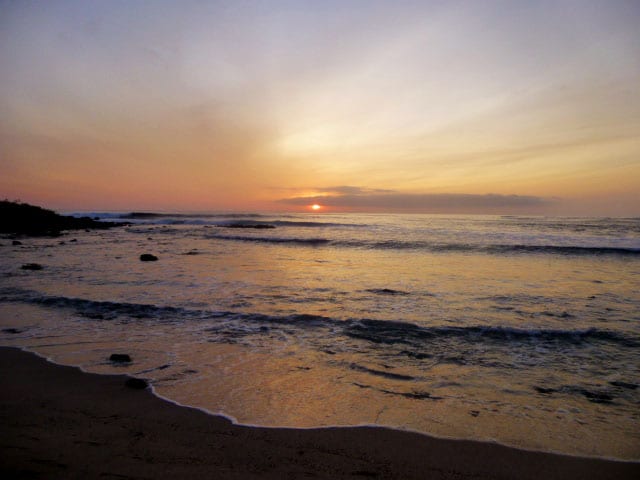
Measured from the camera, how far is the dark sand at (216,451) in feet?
9.84

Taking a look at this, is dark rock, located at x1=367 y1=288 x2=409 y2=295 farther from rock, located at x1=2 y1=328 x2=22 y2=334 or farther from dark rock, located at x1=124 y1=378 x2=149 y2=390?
rock, located at x1=2 y1=328 x2=22 y2=334

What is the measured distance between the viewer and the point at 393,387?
15.6ft

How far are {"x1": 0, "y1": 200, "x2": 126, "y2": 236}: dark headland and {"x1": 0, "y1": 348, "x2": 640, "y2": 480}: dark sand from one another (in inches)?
1359

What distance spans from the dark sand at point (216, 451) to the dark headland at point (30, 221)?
34525 millimetres

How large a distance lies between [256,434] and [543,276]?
535 inches

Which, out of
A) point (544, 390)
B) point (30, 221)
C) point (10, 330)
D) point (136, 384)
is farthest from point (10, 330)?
point (30, 221)

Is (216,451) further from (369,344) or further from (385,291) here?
(385,291)

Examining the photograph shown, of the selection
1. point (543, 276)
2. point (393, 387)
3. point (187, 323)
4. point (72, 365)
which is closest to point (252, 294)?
point (187, 323)

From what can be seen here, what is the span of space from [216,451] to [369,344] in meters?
3.60

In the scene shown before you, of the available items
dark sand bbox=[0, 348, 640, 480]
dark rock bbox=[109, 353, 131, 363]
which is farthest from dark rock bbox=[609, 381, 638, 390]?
dark rock bbox=[109, 353, 131, 363]

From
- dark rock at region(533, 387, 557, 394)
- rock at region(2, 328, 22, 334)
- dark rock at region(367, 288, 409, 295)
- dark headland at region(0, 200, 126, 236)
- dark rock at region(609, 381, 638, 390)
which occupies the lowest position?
dark rock at region(609, 381, 638, 390)

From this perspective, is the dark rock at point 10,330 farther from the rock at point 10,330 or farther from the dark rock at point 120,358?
the dark rock at point 120,358

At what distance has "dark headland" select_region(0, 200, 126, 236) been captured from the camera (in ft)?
110

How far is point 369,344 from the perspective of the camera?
641 centimetres
